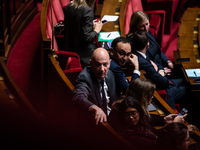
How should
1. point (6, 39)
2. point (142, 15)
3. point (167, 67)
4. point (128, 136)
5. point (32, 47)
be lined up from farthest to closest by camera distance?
point (32, 47) → point (6, 39) → point (167, 67) → point (142, 15) → point (128, 136)

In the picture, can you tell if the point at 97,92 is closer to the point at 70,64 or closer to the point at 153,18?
the point at 70,64

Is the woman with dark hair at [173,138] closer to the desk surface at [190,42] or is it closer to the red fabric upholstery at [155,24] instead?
the desk surface at [190,42]

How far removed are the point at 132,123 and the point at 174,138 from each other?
0.15 meters

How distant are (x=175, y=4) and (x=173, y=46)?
1.20ft

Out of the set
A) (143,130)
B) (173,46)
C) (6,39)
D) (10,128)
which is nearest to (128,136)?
(143,130)

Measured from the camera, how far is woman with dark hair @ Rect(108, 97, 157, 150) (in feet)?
3.20

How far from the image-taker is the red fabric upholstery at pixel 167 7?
2.47 meters

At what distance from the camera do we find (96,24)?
1683 mm

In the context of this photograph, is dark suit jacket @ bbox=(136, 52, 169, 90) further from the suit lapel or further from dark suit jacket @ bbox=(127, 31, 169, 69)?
the suit lapel

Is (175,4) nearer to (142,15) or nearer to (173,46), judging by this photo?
(173,46)

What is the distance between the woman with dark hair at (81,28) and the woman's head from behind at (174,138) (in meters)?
0.78

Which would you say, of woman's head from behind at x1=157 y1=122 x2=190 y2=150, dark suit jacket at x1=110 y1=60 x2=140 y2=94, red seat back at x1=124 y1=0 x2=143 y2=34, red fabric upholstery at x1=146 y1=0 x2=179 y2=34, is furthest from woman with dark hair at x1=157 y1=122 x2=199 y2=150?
red fabric upholstery at x1=146 y1=0 x2=179 y2=34

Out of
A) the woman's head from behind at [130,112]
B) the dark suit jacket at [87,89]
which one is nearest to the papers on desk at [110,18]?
the dark suit jacket at [87,89]

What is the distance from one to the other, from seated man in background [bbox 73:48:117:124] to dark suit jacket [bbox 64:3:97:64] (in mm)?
453
